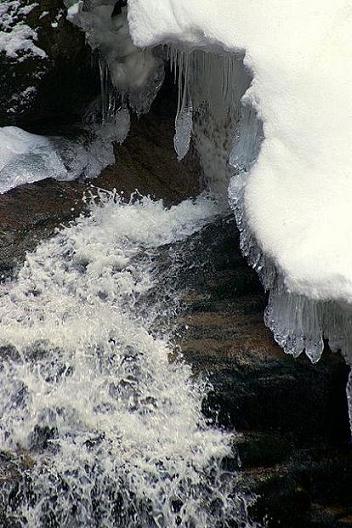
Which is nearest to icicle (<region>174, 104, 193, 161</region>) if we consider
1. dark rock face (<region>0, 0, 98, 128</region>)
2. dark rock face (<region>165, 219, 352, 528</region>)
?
dark rock face (<region>0, 0, 98, 128</region>)

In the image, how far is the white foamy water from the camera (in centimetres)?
267

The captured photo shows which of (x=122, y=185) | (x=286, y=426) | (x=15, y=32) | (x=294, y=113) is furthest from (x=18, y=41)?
(x=286, y=426)

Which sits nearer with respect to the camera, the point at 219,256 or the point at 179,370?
the point at 179,370

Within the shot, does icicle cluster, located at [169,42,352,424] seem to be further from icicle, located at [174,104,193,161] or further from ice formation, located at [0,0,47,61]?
ice formation, located at [0,0,47,61]

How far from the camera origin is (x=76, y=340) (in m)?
2.98

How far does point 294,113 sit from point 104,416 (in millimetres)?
1401

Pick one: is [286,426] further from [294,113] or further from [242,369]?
[294,113]

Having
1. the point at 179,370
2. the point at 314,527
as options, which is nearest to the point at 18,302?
the point at 179,370

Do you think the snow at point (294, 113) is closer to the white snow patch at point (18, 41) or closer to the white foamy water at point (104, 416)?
the white foamy water at point (104, 416)

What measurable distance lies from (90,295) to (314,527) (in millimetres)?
1345

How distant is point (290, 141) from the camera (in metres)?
2.79

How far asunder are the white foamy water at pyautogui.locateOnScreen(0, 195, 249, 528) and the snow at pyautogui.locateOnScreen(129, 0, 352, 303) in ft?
2.33

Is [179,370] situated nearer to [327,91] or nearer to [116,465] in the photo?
[116,465]

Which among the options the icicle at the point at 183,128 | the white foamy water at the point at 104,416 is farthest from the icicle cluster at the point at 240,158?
the white foamy water at the point at 104,416
